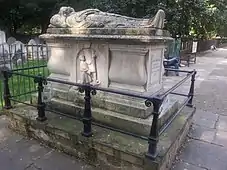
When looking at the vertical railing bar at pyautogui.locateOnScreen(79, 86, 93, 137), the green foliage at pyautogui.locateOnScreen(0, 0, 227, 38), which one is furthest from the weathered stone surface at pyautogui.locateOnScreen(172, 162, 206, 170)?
the green foliage at pyautogui.locateOnScreen(0, 0, 227, 38)

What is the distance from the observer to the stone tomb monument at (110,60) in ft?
10.3

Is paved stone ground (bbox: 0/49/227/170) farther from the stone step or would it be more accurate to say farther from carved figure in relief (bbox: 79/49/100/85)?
carved figure in relief (bbox: 79/49/100/85)

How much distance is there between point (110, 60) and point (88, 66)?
0.43 metres

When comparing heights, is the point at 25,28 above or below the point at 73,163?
above

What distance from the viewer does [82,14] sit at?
11.9ft

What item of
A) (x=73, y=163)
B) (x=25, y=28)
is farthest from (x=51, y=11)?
(x=73, y=163)

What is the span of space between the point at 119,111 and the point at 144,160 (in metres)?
0.93

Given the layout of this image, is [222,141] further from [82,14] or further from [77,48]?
[82,14]

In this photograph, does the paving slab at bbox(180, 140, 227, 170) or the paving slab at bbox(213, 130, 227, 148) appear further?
the paving slab at bbox(213, 130, 227, 148)

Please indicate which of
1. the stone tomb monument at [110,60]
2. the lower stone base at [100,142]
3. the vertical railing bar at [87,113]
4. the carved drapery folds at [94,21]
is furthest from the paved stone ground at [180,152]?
the carved drapery folds at [94,21]

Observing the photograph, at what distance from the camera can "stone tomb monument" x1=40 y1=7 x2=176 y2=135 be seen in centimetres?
312

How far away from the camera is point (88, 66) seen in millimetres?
3684

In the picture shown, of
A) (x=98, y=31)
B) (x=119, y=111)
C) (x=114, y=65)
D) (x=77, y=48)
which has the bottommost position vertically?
(x=119, y=111)

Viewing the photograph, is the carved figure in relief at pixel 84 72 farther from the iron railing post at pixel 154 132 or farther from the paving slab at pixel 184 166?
the paving slab at pixel 184 166
